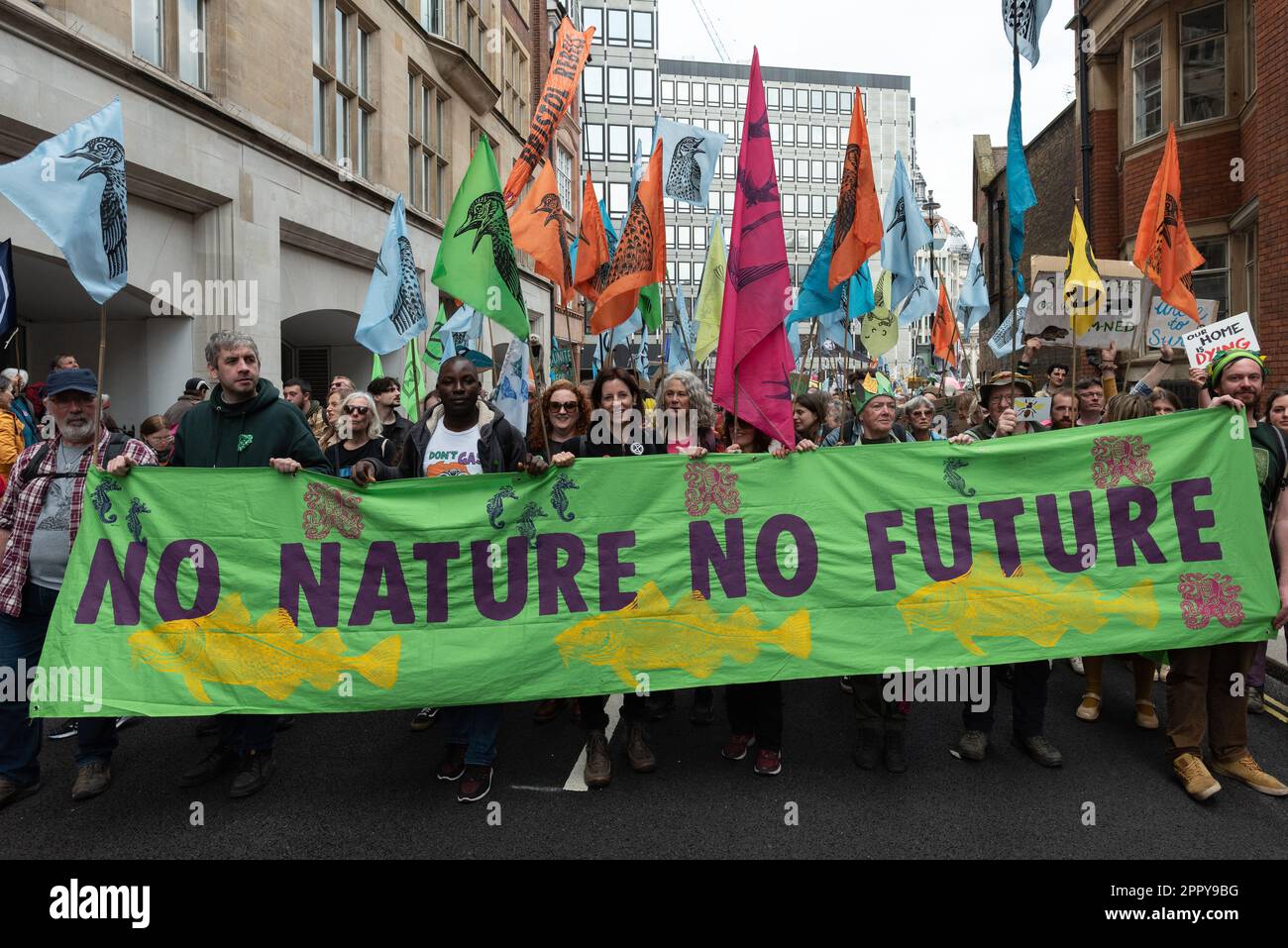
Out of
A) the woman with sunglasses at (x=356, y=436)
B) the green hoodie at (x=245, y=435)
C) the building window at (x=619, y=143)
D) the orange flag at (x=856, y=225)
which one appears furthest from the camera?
the building window at (x=619, y=143)

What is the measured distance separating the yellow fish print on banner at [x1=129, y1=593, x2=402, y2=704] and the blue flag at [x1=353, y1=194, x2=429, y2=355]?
2.83m

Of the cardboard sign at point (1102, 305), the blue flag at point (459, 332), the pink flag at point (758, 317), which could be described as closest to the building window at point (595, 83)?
the cardboard sign at point (1102, 305)

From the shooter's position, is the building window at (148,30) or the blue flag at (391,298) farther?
the building window at (148,30)

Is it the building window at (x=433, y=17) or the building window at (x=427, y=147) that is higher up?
the building window at (x=433, y=17)

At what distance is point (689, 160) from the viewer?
833 cm

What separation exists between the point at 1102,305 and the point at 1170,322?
36.8 inches

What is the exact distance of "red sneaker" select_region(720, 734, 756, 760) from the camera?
439 cm

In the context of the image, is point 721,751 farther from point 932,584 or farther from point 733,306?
point 733,306

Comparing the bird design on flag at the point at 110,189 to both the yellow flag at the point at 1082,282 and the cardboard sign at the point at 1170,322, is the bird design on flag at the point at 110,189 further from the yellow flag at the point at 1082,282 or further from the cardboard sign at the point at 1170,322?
the cardboard sign at the point at 1170,322

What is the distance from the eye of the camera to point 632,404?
488cm

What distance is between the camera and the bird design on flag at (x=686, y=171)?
826 cm

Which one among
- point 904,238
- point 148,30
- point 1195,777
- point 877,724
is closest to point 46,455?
point 877,724

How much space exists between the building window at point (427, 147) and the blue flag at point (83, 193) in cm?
1276

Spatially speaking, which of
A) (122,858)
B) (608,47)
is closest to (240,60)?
(122,858)
